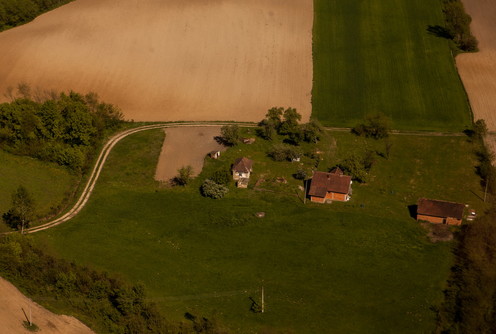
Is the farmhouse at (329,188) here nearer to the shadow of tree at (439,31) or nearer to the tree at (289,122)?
the tree at (289,122)

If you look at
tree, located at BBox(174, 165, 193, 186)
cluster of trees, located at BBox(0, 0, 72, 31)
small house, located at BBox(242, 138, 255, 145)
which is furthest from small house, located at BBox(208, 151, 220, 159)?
cluster of trees, located at BBox(0, 0, 72, 31)

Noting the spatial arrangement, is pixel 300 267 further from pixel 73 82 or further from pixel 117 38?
pixel 117 38

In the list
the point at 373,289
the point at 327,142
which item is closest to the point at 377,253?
the point at 373,289

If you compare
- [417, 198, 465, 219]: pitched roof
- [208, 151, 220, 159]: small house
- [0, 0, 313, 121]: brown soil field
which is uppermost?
[0, 0, 313, 121]: brown soil field

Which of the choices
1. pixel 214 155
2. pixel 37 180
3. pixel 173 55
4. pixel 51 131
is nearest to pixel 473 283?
pixel 214 155

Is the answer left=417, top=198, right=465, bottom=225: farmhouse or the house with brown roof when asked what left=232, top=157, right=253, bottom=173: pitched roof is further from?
left=417, top=198, right=465, bottom=225: farmhouse
